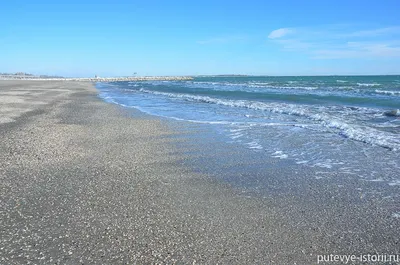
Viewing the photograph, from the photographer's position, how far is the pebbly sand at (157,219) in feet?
12.9

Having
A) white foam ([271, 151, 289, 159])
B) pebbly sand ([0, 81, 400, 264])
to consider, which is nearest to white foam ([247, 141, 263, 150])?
white foam ([271, 151, 289, 159])

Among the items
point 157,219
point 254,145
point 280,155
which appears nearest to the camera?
point 157,219

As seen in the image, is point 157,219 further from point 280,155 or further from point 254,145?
point 254,145

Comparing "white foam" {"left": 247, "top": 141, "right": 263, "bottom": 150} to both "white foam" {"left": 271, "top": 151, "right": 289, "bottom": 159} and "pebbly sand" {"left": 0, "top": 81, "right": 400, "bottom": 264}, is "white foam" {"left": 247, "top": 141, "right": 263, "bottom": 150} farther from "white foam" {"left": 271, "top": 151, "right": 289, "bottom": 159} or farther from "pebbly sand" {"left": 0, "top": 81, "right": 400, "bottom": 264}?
"pebbly sand" {"left": 0, "top": 81, "right": 400, "bottom": 264}

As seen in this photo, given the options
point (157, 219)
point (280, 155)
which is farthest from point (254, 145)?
point (157, 219)

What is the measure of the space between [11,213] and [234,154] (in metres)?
5.62

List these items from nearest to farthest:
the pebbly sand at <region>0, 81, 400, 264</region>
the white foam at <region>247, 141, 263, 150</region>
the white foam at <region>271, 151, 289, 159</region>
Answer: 1. the pebbly sand at <region>0, 81, 400, 264</region>
2. the white foam at <region>271, 151, 289, 159</region>
3. the white foam at <region>247, 141, 263, 150</region>

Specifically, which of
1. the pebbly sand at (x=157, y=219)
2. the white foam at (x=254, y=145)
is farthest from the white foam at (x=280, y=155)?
the pebbly sand at (x=157, y=219)

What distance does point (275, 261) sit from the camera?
12.5ft

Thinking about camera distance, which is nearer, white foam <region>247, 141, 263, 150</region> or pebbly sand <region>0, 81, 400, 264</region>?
pebbly sand <region>0, 81, 400, 264</region>

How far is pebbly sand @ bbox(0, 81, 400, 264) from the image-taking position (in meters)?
3.94

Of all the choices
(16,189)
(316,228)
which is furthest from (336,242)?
(16,189)

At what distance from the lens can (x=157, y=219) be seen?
4.86m

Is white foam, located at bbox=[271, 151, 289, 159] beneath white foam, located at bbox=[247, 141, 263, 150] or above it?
beneath
